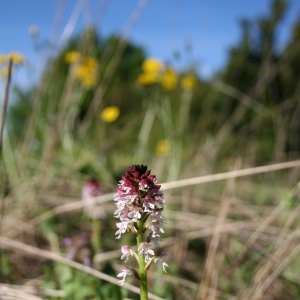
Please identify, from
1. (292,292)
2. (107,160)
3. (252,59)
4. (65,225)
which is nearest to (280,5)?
(107,160)

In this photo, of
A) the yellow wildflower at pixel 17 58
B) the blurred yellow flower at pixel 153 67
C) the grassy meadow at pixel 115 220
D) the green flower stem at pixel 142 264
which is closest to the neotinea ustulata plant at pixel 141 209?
the green flower stem at pixel 142 264

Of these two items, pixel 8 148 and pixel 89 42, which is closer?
pixel 89 42

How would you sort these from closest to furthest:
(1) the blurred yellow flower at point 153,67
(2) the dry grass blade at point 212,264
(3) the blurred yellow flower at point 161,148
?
(2) the dry grass blade at point 212,264 < (1) the blurred yellow flower at point 153,67 < (3) the blurred yellow flower at point 161,148

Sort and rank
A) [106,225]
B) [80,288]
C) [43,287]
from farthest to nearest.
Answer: [106,225]
[43,287]
[80,288]

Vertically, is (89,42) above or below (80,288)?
above

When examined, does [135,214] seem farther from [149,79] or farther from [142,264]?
[149,79]

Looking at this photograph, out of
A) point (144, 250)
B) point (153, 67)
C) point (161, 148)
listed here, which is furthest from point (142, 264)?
point (161, 148)

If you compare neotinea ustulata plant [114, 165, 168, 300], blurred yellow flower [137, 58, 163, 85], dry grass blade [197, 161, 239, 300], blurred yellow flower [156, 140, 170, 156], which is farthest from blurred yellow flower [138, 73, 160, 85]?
neotinea ustulata plant [114, 165, 168, 300]

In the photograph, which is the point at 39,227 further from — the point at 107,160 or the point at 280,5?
the point at 280,5

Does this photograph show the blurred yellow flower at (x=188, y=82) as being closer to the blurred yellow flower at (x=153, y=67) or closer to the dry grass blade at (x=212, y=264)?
the blurred yellow flower at (x=153, y=67)
